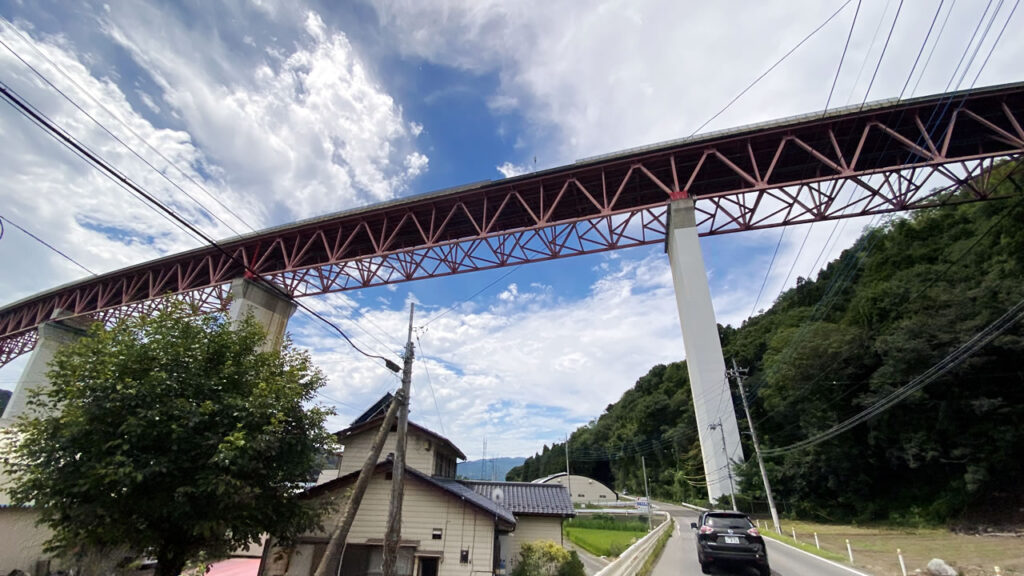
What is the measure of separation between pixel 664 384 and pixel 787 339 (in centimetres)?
4545

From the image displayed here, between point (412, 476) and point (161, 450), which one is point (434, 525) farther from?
point (161, 450)

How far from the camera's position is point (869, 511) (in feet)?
88.2

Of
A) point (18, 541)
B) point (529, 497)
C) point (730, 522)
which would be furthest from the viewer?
point (529, 497)

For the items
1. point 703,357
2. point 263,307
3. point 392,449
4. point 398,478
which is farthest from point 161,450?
point 703,357

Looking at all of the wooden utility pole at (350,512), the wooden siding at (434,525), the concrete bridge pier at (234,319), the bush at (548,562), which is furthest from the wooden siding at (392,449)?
the concrete bridge pier at (234,319)

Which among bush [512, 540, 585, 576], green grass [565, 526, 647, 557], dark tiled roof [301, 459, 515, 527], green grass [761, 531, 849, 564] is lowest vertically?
green grass [565, 526, 647, 557]

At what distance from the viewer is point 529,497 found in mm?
18516

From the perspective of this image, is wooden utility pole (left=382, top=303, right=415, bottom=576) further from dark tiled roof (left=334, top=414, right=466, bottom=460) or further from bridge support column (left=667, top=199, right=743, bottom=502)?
bridge support column (left=667, top=199, right=743, bottom=502)

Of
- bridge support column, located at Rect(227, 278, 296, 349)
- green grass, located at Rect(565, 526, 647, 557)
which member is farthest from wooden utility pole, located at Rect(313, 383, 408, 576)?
bridge support column, located at Rect(227, 278, 296, 349)

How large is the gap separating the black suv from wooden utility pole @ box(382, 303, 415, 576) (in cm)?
745

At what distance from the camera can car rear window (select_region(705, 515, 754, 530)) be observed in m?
9.71

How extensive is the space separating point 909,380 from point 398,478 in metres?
28.6

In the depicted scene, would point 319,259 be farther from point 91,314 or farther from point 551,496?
point 551,496

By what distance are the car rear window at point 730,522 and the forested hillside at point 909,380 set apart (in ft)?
32.6
